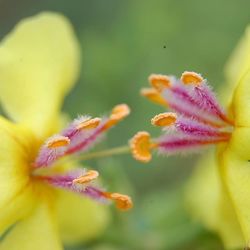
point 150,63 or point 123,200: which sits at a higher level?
point 123,200

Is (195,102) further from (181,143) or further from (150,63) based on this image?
(150,63)

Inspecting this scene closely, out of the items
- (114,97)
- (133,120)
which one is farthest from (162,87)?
(133,120)

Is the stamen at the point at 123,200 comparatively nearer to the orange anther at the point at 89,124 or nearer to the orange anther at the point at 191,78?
the orange anther at the point at 89,124

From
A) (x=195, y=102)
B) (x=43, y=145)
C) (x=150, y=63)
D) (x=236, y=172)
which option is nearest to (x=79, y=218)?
(x=43, y=145)

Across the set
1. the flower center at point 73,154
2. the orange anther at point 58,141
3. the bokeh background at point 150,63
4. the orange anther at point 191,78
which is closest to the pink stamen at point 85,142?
the flower center at point 73,154

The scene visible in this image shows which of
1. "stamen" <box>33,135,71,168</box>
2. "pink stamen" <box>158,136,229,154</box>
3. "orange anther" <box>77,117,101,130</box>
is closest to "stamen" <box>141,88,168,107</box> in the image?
"pink stamen" <box>158,136,229,154</box>

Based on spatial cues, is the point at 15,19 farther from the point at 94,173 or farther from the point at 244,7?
the point at 94,173

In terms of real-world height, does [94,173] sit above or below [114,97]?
above
